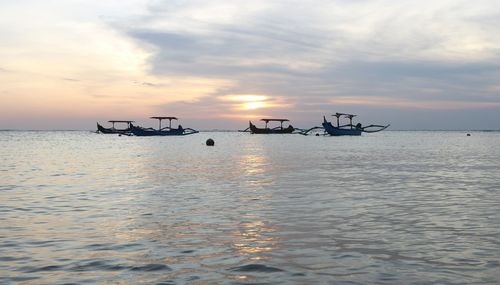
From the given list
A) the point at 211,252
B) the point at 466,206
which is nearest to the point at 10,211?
the point at 211,252

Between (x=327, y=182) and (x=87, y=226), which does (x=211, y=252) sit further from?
(x=327, y=182)

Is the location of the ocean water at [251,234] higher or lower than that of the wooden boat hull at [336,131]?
lower

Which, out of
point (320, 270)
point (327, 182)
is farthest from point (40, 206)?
point (327, 182)

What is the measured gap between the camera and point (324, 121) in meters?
124

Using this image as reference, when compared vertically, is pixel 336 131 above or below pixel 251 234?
above

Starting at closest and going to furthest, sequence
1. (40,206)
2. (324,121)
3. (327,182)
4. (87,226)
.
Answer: (87,226)
(40,206)
(327,182)
(324,121)

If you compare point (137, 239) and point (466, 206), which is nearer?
point (137, 239)

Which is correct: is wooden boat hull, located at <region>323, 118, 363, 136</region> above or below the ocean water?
above

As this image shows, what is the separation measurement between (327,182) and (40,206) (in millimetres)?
14360

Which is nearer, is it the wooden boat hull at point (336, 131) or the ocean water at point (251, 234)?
the ocean water at point (251, 234)

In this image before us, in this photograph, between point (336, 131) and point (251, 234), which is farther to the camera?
point (336, 131)

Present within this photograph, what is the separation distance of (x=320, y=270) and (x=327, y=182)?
16777 mm

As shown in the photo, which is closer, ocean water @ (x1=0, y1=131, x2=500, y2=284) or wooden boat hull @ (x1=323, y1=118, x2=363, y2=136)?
ocean water @ (x1=0, y1=131, x2=500, y2=284)

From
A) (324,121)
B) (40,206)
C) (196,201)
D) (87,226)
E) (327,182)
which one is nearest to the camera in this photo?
(87,226)
